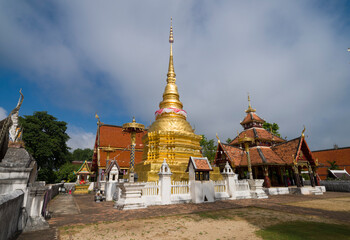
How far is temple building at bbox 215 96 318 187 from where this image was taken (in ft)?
56.5

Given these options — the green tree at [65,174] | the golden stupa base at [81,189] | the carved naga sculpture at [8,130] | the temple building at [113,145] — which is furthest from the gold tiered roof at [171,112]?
the green tree at [65,174]

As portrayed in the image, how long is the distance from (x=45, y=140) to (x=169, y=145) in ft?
74.0

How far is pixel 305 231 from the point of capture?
515 centimetres

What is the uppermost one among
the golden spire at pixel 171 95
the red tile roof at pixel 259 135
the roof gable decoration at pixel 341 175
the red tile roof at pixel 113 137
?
the golden spire at pixel 171 95

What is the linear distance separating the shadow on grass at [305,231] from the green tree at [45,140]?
3069cm

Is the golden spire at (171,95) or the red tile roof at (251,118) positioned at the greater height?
the golden spire at (171,95)

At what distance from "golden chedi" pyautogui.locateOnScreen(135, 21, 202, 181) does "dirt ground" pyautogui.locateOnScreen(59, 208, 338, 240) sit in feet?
24.0

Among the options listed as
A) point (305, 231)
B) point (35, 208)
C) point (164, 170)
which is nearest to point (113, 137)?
point (164, 170)

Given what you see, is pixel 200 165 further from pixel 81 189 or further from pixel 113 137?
pixel 113 137

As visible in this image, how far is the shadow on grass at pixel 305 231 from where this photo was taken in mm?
4660

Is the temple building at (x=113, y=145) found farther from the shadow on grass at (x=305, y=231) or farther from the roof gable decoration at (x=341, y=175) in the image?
the roof gable decoration at (x=341, y=175)

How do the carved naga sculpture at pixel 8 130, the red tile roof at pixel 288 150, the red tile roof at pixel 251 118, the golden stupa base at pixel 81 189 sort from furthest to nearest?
the red tile roof at pixel 251 118 → the golden stupa base at pixel 81 189 → the red tile roof at pixel 288 150 → the carved naga sculpture at pixel 8 130

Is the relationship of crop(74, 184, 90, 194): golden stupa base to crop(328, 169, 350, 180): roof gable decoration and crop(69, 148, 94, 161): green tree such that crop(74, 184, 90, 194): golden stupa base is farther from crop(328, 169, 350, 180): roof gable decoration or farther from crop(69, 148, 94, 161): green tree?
crop(69, 148, 94, 161): green tree

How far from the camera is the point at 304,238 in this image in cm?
453
